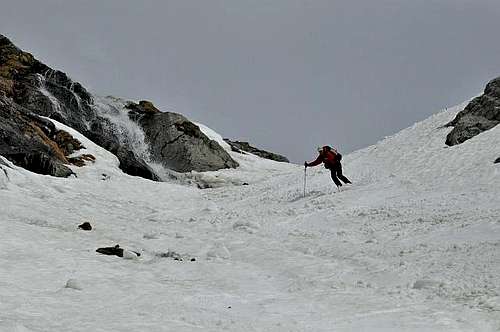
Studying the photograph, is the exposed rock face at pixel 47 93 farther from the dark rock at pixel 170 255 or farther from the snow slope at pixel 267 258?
the dark rock at pixel 170 255

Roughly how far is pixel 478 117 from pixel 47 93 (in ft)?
125

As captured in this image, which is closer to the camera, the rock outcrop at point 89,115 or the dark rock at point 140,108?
the rock outcrop at point 89,115

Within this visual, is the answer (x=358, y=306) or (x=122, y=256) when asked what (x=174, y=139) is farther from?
(x=358, y=306)

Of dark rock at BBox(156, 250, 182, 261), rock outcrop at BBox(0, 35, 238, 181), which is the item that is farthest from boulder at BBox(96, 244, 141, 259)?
rock outcrop at BBox(0, 35, 238, 181)

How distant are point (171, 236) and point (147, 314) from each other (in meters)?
7.83

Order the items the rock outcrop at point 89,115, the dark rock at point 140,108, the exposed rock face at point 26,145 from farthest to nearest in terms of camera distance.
Result: the dark rock at point 140,108 → the rock outcrop at point 89,115 → the exposed rock face at point 26,145

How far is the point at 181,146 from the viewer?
51.1 m

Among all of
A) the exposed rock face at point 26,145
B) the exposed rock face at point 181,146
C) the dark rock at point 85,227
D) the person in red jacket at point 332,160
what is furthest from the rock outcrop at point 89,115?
the dark rock at point 85,227

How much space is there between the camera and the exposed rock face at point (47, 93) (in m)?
47.5

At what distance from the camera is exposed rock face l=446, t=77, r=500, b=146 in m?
30.4

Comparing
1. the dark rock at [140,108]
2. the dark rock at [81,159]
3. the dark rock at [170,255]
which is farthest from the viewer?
the dark rock at [140,108]

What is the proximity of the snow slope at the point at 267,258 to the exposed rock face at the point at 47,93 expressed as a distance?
2589cm

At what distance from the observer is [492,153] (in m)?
23.0

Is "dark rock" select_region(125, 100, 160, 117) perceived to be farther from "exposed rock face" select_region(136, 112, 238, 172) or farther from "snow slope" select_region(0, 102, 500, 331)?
"snow slope" select_region(0, 102, 500, 331)
